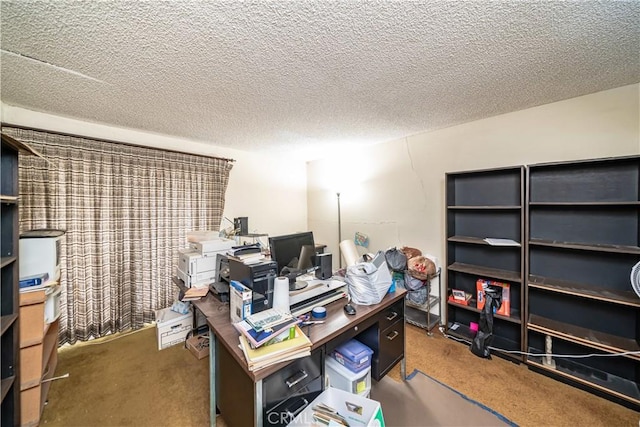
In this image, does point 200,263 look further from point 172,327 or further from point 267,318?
point 267,318

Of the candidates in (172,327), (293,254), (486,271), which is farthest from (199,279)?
(486,271)

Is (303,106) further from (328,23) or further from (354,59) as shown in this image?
(328,23)

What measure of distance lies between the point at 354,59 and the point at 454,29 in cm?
55

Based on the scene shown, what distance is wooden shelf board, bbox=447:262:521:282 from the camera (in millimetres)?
2098

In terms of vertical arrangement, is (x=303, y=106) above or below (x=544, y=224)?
above

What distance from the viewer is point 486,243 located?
7.14ft

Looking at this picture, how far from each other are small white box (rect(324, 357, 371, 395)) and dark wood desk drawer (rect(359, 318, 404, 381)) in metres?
0.09

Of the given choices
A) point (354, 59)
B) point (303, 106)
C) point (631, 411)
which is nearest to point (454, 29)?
point (354, 59)

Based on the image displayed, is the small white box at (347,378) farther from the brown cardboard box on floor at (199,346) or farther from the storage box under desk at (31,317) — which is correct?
the storage box under desk at (31,317)

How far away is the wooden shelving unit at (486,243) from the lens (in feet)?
7.10

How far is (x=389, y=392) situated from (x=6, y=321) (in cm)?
239

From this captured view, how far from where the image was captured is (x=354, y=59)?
1444mm

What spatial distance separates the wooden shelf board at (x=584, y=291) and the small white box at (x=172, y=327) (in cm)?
336

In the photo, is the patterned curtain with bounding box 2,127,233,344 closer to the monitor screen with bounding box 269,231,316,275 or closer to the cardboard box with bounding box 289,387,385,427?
the monitor screen with bounding box 269,231,316,275
